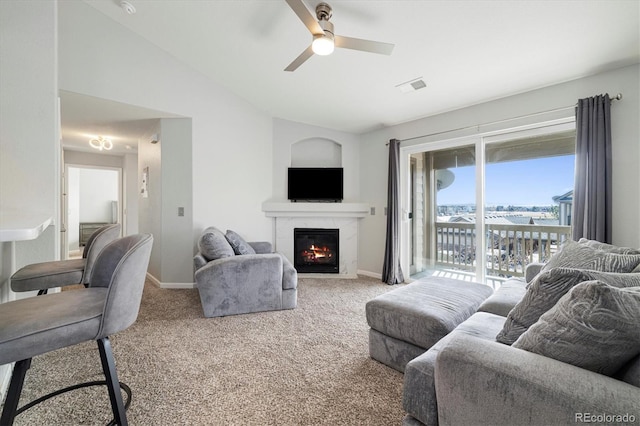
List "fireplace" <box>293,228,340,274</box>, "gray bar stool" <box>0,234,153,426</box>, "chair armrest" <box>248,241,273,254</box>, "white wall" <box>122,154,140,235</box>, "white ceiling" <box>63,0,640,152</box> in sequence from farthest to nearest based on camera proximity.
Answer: "white wall" <box>122,154,140,235</box> < "fireplace" <box>293,228,340,274</box> < "chair armrest" <box>248,241,273,254</box> < "white ceiling" <box>63,0,640,152</box> < "gray bar stool" <box>0,234,153,426</box>

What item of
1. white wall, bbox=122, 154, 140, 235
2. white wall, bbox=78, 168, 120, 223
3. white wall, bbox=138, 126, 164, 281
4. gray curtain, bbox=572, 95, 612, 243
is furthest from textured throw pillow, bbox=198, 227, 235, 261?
white wall, bbox=78, 168, 120, 223

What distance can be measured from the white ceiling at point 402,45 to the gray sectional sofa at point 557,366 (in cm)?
200

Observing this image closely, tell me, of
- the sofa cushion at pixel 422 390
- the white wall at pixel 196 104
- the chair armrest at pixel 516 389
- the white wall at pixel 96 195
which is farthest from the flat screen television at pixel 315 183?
the white wall at pixel 96 195

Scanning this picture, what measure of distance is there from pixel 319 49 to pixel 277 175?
2.70 metres

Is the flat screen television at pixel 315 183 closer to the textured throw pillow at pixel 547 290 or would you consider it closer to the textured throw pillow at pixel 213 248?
the textured throw pillow at pixel 213 248

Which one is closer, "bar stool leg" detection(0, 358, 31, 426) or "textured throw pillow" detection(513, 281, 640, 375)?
"textured throw pillow" detection(513, 281, 640, 375)

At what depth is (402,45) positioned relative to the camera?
7.91ft

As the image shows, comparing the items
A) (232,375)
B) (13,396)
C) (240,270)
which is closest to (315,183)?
(240,270)

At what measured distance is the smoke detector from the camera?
2.62 m

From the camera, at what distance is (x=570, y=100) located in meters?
2.68

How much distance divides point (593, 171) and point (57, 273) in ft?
14.6

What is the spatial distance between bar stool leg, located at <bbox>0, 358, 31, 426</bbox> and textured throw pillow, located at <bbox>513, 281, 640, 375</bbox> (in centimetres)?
187

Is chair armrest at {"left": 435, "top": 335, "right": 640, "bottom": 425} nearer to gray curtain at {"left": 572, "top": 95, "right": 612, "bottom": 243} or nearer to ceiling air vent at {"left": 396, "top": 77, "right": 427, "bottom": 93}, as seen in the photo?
gray curtain at {"left": 572, "top": 95, "right": 612, "bottom": 243}

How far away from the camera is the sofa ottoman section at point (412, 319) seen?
64.5 inches
